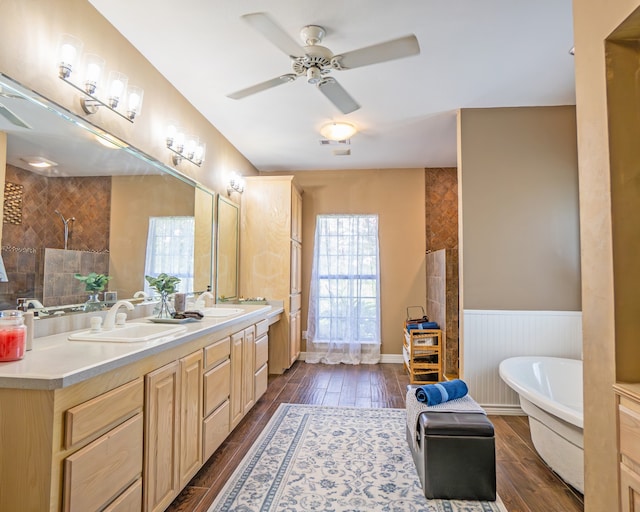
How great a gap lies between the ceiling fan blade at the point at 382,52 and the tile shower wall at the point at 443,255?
94.4 inches

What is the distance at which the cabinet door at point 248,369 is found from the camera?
3.02 m

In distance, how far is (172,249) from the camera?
2961mm

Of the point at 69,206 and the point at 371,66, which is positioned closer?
the point at 69,206

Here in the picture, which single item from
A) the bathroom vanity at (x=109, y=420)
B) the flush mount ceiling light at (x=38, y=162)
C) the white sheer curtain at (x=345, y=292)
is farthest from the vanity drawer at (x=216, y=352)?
the white sheer curtain at (x=345, y=292)

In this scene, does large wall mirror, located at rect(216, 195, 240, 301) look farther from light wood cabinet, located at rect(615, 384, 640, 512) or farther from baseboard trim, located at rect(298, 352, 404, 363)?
light wood cabinet, located at rect(615, 384, 640, 512)

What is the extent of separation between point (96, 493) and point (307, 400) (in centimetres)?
247

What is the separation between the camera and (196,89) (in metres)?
3.09

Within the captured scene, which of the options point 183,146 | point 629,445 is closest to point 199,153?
point 183,146

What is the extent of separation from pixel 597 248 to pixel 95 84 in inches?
97.0

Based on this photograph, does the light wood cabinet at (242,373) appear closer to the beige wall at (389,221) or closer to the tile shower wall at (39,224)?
the tile shower wall at (39,224)

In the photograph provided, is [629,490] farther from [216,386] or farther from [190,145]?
[190,145]

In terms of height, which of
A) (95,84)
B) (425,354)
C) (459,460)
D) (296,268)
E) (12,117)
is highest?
(95,84)

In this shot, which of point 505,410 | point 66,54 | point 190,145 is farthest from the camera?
point 505,410

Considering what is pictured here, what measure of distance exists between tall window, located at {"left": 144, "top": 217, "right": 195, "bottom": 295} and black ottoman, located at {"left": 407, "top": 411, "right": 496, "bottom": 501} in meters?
2.05
